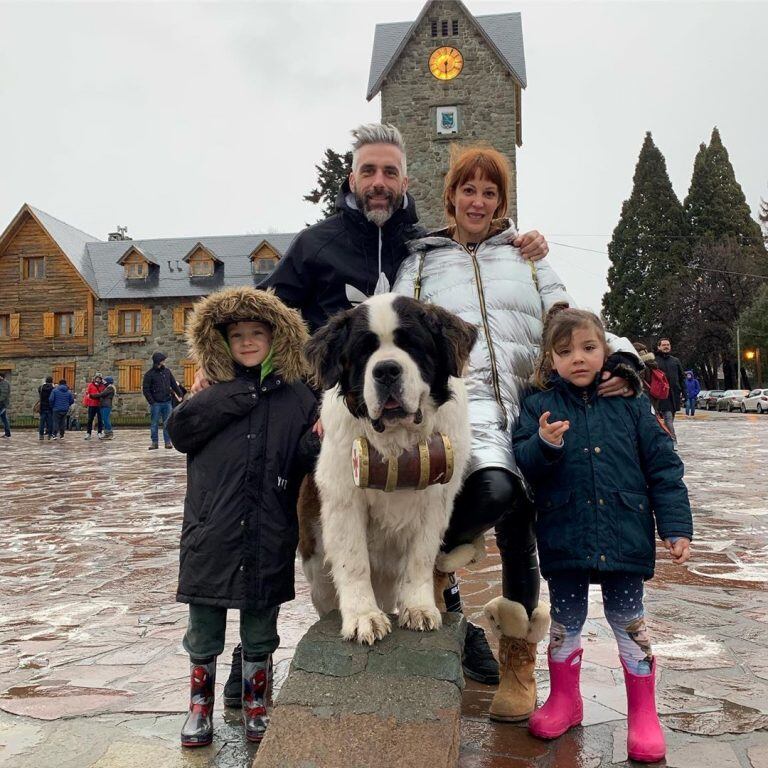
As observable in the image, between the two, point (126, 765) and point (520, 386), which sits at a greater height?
point (520, 386)

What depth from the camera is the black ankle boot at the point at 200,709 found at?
9.41 feet

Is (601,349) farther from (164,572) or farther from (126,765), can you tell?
(164,572)

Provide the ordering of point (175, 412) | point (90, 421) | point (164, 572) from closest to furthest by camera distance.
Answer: point (175, 412)
point (164, 572)
point (90, 421)

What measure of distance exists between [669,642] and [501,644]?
1.30m

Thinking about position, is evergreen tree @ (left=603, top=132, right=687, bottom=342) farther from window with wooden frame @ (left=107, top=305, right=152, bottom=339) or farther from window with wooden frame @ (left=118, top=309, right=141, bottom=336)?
window with wooden frame @ (left=118, top=309, right=141, bottom=336)

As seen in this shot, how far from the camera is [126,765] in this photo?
8.91 feet

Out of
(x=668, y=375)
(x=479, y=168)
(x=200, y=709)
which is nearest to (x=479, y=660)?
(x=200, y=709)

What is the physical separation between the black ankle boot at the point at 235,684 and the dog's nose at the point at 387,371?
5.00 ft

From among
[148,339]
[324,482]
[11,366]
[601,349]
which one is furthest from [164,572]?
[11,366]

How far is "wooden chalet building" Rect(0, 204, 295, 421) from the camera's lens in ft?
127

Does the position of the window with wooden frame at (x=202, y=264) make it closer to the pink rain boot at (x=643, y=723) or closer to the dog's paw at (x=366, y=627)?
the dog's paw at (x=366, y=627)

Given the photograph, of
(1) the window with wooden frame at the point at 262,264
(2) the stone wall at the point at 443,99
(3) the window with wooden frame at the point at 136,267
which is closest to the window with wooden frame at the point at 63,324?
(3) the window with wooden frame at the point at 136,267

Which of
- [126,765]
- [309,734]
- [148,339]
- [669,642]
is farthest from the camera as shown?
[148,339]

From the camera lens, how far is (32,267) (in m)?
39.9
